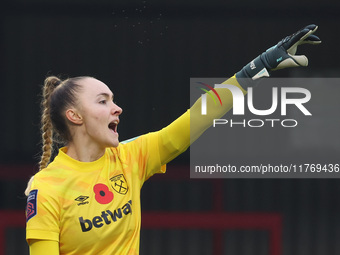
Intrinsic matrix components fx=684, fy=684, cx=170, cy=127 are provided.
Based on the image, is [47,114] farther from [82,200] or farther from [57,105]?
[82,200]

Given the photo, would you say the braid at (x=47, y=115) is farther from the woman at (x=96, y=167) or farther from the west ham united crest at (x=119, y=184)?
the west ham united crest at (x=119, y=184)

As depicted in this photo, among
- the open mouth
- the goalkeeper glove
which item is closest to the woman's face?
the open mouth

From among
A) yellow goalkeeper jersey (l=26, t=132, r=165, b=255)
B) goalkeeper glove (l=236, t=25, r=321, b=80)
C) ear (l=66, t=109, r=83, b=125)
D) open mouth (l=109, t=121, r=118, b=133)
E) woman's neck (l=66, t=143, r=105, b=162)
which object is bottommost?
yellow goalkeeper jersey (l=26, t=132, r=165, b=255)

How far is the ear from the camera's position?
2.27 meters

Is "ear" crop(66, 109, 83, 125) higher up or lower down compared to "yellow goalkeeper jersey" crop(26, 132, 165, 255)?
higher up

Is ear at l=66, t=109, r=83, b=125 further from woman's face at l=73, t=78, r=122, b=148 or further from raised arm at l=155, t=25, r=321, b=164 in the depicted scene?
raised arm at l=155, t=25, r=321, b=164

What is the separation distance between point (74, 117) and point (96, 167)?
0.18 metres

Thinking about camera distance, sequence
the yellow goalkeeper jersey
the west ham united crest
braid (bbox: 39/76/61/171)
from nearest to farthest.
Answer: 1. the yellow goalkeeper jersey
2. the west ham united crest
3. braid (bbox: 39/76/61/171)

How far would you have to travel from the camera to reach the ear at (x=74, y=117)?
227 centimetres

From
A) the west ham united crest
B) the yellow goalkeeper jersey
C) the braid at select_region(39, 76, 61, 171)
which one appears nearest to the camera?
the yellow goalkeeper jersey

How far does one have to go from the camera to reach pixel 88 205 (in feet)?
7.18

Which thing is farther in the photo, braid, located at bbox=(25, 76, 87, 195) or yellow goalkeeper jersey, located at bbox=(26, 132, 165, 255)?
braid, located at bbox=(25, 76, 87, 195)

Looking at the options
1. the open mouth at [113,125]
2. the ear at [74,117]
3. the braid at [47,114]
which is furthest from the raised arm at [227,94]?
the braid at [47,114]

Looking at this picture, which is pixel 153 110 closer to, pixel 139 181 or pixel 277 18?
pixel 277 18
